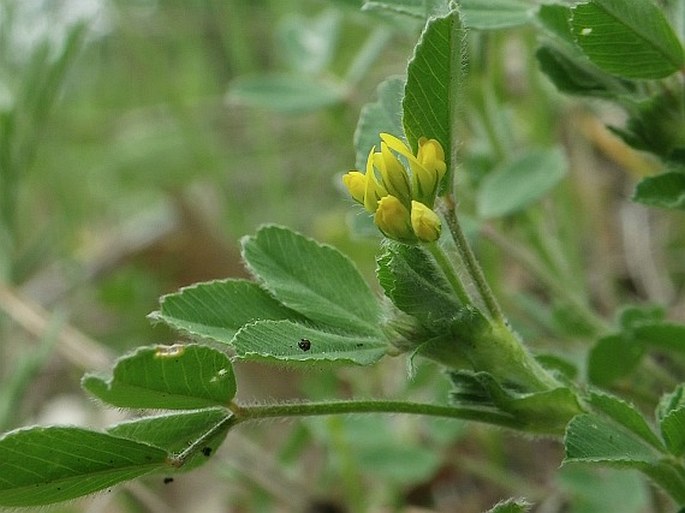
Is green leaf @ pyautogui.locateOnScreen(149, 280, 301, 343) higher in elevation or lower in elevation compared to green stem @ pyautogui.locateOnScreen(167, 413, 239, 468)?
higher

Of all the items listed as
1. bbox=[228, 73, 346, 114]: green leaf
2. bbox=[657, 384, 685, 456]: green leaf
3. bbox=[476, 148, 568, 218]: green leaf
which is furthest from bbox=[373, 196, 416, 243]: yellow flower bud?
bbox=[228, 73, 346, 114]: green leaf

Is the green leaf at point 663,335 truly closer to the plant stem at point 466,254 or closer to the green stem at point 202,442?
the plant stem at point 466,254

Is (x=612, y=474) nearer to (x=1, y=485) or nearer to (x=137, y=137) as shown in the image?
(x=1, y=485)

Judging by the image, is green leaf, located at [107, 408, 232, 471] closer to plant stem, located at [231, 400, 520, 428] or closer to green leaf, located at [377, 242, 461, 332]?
plant stem, located at [231, 400, 520, 428]

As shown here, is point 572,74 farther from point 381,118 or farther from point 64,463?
point 64,463

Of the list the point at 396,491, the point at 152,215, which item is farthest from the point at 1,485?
the point at 152,215

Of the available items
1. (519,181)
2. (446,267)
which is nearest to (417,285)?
(446,267)
